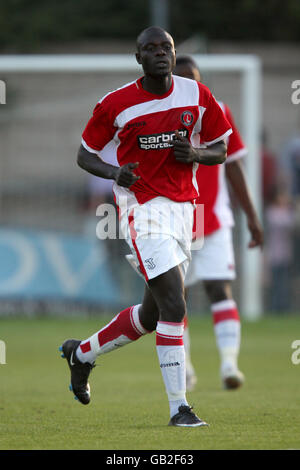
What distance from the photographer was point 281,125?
1858 centimetres

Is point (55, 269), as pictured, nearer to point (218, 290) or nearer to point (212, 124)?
point (218, 290)

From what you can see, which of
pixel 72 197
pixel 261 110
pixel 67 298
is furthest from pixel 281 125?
pixel 67 298

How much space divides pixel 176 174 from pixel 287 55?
19.4m

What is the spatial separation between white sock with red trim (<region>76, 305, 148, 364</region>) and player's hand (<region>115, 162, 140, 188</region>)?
0.99 m

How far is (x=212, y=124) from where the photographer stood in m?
6.24

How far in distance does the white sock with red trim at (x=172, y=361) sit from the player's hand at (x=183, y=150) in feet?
3.01

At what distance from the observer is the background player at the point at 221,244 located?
838 cm

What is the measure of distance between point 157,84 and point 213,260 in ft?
9.26

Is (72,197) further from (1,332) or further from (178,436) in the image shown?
(178,436)
